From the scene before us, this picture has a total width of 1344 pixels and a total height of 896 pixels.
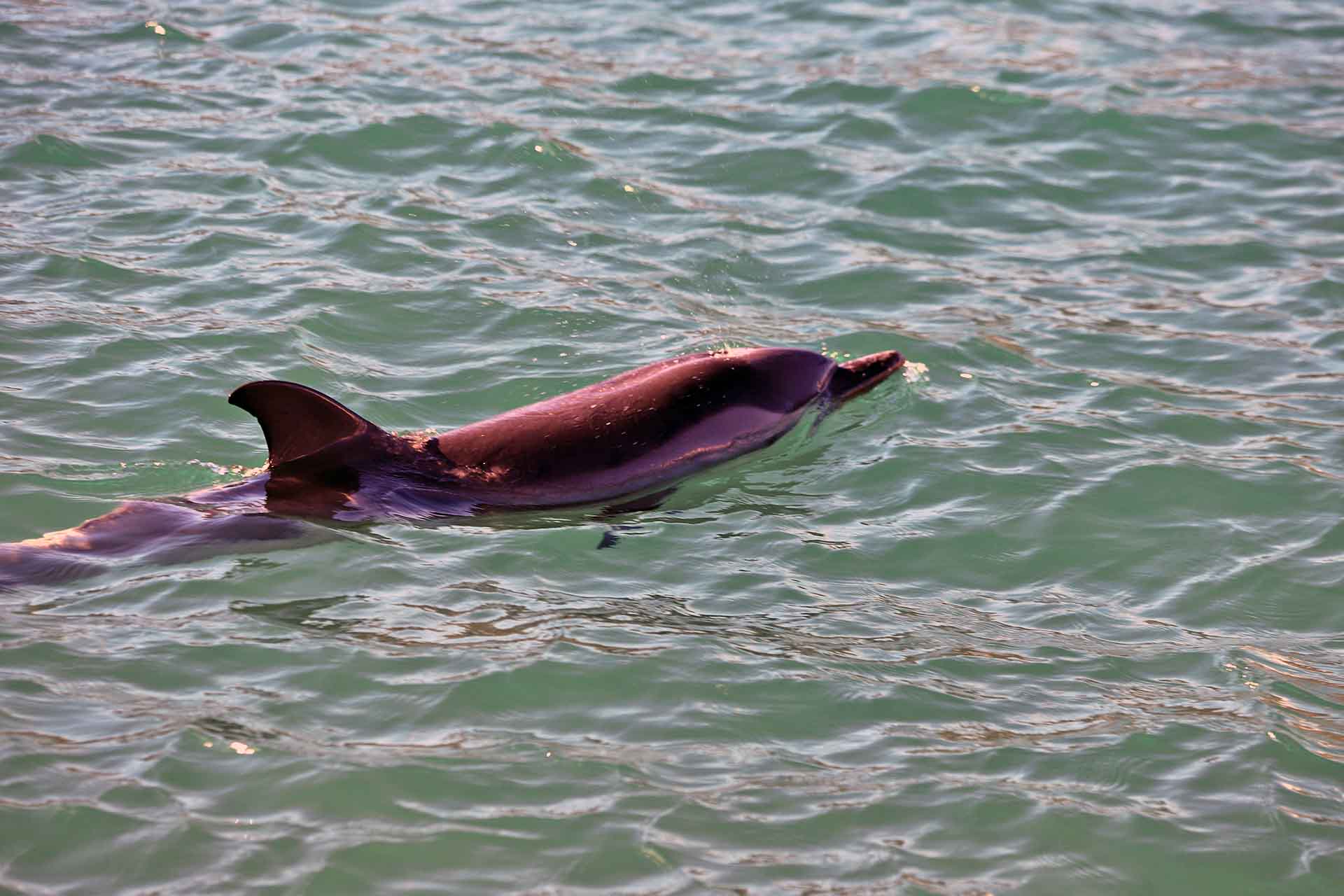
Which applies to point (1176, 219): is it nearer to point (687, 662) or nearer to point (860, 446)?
point (860, 446)

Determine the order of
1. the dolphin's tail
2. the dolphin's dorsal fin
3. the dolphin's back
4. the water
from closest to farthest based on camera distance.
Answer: the water
the dolphin's dorsal fin
the dolphin's back
the dolphin's tail

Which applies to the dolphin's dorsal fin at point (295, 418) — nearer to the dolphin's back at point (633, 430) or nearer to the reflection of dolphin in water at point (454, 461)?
the reflection of dolphin in water at point (454, 461)

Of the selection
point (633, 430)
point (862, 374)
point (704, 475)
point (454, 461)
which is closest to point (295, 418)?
point (454, 461)

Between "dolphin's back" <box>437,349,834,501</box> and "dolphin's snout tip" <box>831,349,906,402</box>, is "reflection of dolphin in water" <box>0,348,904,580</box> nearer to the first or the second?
A: "dolphin's back" <box>437,349,834,501</box>

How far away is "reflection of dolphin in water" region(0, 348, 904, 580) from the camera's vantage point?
237 inches

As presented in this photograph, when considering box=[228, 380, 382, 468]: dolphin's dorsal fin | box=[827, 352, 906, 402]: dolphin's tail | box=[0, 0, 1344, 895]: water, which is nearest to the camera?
box=[0, 0, 1344, 895]: water

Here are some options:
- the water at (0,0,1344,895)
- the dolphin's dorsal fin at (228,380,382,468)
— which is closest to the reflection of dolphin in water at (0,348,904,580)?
the dolphin's dorsal fin at (228,380,382,468)

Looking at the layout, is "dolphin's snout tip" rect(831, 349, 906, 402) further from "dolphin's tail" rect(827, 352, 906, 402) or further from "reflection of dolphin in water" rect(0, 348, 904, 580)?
"reflection of dolphin in water" rect(0, 348, 904, 580)

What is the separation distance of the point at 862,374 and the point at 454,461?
238cm

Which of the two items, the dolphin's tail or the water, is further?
the dolphin's tail

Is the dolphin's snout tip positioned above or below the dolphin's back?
below

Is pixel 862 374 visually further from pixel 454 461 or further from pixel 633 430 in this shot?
Answer: pixel 454 461

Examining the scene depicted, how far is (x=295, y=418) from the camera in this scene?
241 inches

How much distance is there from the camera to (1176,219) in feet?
33.5
